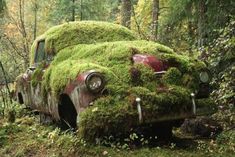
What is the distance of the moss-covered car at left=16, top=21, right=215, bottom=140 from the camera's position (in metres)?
5.81

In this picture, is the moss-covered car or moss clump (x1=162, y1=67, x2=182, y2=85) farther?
moss clump (x1=162, y1=67, x2=182, y2=85)

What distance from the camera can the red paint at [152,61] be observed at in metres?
6.43

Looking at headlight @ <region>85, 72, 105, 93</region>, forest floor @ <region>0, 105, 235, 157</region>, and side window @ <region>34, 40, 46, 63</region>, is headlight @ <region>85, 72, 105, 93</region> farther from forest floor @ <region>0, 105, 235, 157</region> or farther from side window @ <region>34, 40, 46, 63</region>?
side window @ <region>34, 40, 46, 63</region>

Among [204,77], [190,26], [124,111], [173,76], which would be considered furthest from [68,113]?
[190,26]

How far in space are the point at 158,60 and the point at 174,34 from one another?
8.60 metres

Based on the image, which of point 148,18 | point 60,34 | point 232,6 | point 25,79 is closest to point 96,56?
point 60,34

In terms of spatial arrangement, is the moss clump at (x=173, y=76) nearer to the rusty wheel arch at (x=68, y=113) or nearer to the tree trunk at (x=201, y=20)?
the rusty wheel arch at (x=68, y=113)

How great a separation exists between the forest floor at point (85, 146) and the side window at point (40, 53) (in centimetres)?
163

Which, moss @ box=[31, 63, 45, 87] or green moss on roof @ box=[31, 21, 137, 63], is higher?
green moss on roof @ box=[31, 21, 137, 63]

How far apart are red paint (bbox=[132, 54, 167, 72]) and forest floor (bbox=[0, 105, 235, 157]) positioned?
1.18 metres

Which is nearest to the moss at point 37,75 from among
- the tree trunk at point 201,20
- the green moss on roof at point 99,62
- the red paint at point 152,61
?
the green moss on roof at point 99,62

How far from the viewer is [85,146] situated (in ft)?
19.2

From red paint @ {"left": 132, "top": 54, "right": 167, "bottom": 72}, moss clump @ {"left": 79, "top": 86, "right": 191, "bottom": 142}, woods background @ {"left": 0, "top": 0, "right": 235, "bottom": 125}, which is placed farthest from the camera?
woods background @ {"left": 0, "top": 0, "right": 235, "bottom": 125}

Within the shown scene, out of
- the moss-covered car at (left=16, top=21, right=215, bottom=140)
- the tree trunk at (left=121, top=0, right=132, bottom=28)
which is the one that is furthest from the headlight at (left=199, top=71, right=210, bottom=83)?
the tree trunk at (left=121, top=0, right=132, bottom=28)
